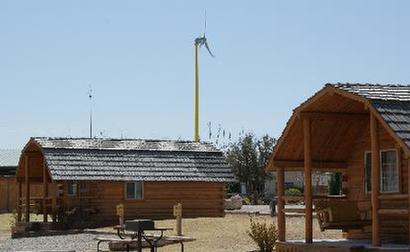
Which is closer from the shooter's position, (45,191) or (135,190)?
(45,191)

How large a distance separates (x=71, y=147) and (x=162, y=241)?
13230mm

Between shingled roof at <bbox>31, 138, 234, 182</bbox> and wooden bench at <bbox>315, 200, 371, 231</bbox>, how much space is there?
56.0 ft

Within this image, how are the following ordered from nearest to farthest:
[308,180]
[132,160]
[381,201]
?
1. [308,180]
2. [381,201]
3. [132,160]

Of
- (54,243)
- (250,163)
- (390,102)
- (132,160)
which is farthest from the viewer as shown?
(250,163)

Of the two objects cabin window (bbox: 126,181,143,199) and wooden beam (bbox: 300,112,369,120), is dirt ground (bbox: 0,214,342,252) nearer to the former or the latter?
cabin window (bbox: 126,181,143,199)

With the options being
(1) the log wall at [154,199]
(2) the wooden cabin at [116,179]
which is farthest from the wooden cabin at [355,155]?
(1) the log wall at [154,199]

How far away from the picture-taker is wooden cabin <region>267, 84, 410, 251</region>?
639 inches

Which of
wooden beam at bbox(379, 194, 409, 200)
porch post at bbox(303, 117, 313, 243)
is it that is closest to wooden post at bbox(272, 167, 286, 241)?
porch post at bbox(303, 117, 313, 243)

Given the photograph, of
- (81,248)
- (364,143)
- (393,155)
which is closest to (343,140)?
(364,143)

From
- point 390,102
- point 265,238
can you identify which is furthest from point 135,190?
point 390,102

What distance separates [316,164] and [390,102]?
13.3 feet

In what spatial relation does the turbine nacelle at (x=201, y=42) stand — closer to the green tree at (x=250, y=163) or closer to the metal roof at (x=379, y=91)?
the green tree at (x=250, y=163)

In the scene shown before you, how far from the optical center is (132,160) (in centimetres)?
3597

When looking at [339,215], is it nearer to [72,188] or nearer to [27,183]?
[72,188]
